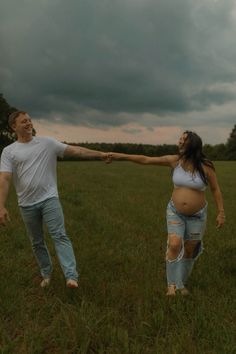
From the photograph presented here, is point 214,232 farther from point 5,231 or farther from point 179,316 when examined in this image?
Answer: point 179,316

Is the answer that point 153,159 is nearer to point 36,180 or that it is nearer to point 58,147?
point 58,147

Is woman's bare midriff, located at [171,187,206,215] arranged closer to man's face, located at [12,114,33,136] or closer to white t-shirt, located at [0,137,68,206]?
white t-shirt, located at [0,137,68,206]

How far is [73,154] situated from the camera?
7.32 m

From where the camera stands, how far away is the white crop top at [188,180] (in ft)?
23.0

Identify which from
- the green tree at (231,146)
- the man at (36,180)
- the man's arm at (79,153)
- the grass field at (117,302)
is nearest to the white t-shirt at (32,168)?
the man at (36,180)

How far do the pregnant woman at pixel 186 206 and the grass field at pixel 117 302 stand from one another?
39cm

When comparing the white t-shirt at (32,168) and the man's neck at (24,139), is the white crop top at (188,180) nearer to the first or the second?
the white t-shirt at (32,168)

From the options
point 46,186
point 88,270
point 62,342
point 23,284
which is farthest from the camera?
point 88,270

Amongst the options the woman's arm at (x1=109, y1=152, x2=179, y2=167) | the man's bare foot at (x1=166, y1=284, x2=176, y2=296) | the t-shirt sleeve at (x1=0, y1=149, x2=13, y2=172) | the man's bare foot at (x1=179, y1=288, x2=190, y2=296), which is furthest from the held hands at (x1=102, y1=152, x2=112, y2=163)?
the man's bare foot at (x1=179, y1=288, x2=190, y2=296)

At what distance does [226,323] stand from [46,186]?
300cm

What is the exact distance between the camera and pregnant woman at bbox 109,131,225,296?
6.91 metres

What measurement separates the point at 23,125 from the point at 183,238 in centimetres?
277

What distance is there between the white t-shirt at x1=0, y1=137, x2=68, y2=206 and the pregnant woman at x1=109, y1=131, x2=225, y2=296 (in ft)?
5.41

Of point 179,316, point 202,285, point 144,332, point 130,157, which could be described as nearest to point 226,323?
point 179,316
